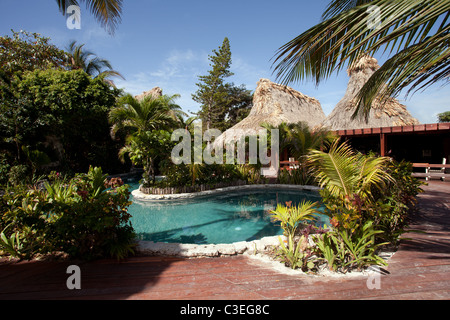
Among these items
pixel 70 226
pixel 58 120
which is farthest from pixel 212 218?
pixel 58 120

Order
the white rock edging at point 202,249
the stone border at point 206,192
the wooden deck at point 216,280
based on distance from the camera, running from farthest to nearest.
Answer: the stone border at point 206,192 → the white rock edging at point 202,249 → the wooden deck at point 216,280

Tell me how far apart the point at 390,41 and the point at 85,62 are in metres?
20.2

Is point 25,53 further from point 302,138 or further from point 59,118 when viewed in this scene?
point 302,138

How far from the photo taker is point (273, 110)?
52.9 ft

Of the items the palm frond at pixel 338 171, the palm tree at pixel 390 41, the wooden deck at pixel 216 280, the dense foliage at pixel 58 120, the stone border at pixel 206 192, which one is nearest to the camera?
the palm tree at pixel 390 41

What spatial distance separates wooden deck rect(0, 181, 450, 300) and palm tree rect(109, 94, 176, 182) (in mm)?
6006

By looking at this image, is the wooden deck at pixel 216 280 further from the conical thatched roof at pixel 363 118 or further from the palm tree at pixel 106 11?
the conical thatched roof at pixel 363 118

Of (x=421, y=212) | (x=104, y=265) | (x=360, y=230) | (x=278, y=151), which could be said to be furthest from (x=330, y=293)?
(x=278, y=151)

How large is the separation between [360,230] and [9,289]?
4.00 metres

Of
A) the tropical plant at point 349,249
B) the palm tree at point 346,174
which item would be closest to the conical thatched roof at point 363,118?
the palm tree at point 346,174

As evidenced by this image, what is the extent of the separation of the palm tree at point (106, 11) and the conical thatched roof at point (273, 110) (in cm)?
1070

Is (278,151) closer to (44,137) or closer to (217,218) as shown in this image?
(217,218)

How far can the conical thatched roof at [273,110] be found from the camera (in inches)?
595
